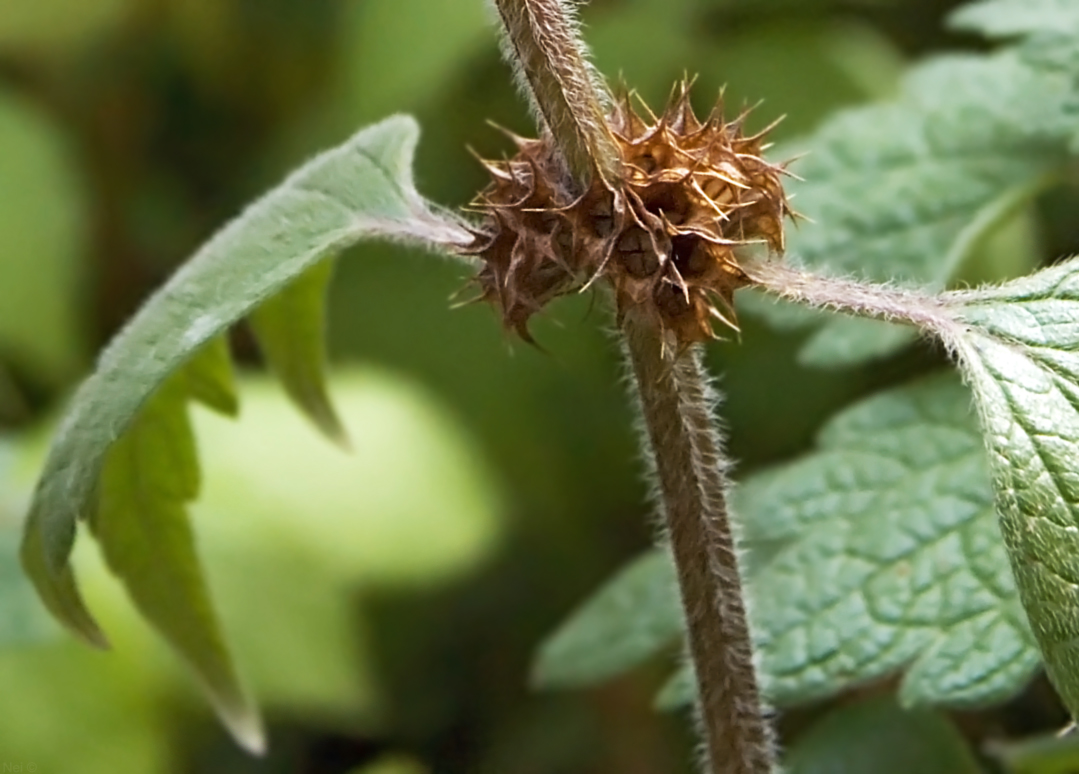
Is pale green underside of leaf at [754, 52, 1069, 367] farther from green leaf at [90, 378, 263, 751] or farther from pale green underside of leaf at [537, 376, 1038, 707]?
green leaf at [90, 378, 263, 751]

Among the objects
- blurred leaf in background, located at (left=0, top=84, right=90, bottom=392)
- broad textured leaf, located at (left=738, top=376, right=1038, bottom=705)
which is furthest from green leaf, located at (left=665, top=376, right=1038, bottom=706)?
blurred leaf in background, located at (left=0, top=84, right=90, bottom=392)

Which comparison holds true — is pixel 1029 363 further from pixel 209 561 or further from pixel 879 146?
pixel 209 561

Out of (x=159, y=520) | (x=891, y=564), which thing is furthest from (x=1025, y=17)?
(x=159, y=520)

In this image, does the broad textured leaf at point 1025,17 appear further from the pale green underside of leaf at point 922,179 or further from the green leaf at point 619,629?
the green leaf at point 619,629

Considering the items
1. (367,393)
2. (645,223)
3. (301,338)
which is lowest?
(645,223)

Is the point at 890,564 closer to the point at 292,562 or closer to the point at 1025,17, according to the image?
the point at 1025,17

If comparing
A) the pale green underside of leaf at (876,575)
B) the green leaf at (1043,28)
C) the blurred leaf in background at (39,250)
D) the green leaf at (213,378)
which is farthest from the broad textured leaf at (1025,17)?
the blurred leaf in background at (39,250)
